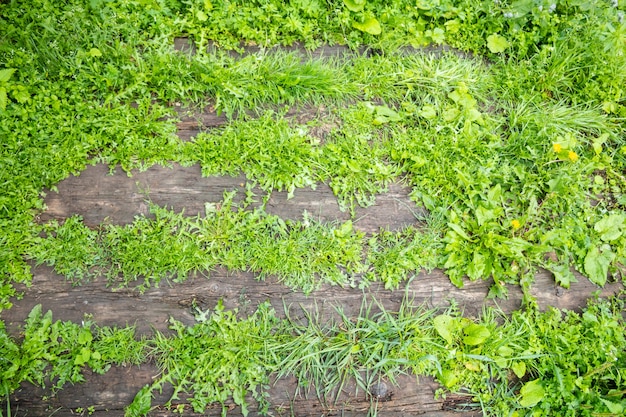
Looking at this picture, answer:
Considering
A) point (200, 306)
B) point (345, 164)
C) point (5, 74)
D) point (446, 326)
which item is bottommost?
point (446, 326)

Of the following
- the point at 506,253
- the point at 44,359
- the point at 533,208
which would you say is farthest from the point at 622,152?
the point at 44,359

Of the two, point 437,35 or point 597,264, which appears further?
point 437,35

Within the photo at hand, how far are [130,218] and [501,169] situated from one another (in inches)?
111

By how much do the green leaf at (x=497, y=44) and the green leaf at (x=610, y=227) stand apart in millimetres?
1670

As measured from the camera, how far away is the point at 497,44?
4.25m

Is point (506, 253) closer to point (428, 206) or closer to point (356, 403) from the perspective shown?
point (428, 206)

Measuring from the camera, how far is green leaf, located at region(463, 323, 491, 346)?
3.24 metres

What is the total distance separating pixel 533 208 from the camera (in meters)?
3.72

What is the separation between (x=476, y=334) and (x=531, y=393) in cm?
51

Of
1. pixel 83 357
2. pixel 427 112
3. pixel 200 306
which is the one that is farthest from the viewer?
pixel 427 112

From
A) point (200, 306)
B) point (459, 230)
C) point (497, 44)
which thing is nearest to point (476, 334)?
point (459, 230)

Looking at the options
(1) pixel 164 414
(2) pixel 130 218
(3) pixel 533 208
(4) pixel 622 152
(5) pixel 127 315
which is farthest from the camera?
(4) pixel 622 152

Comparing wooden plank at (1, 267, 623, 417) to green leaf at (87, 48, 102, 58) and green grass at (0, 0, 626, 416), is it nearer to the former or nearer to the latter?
green grass at (0, 0, 626, 416)

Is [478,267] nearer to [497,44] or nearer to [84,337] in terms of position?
[497,44]
